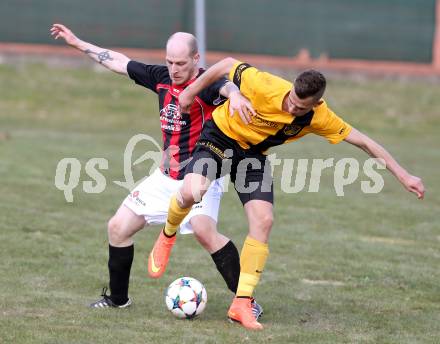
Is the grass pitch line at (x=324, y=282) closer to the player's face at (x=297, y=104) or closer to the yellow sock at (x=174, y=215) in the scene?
the yellow sock at (x=174, y=215)

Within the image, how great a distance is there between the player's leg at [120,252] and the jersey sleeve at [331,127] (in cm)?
151

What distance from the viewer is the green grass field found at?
20.6 ft

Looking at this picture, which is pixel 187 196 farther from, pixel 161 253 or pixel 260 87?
pixel 260 87

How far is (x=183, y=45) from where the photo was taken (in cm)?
660

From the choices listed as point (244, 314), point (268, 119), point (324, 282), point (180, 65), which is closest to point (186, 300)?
point (244, 314)

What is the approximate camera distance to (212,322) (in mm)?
6543

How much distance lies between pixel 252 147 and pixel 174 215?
77cm

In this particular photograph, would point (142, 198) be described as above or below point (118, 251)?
above

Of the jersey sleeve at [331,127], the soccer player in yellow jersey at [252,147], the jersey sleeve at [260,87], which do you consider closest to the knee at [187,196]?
the soccer player in yellow jersey at [252,147]

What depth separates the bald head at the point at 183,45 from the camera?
659 cm

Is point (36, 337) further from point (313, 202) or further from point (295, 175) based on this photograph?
point (295, 175)

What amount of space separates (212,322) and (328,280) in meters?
2.00

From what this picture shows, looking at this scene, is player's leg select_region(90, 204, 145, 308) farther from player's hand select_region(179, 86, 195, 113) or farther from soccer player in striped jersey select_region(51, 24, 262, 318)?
player's hand select_region(179, 86, 195, 113)

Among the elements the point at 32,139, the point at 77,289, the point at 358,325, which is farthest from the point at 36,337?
the point at 32,139
